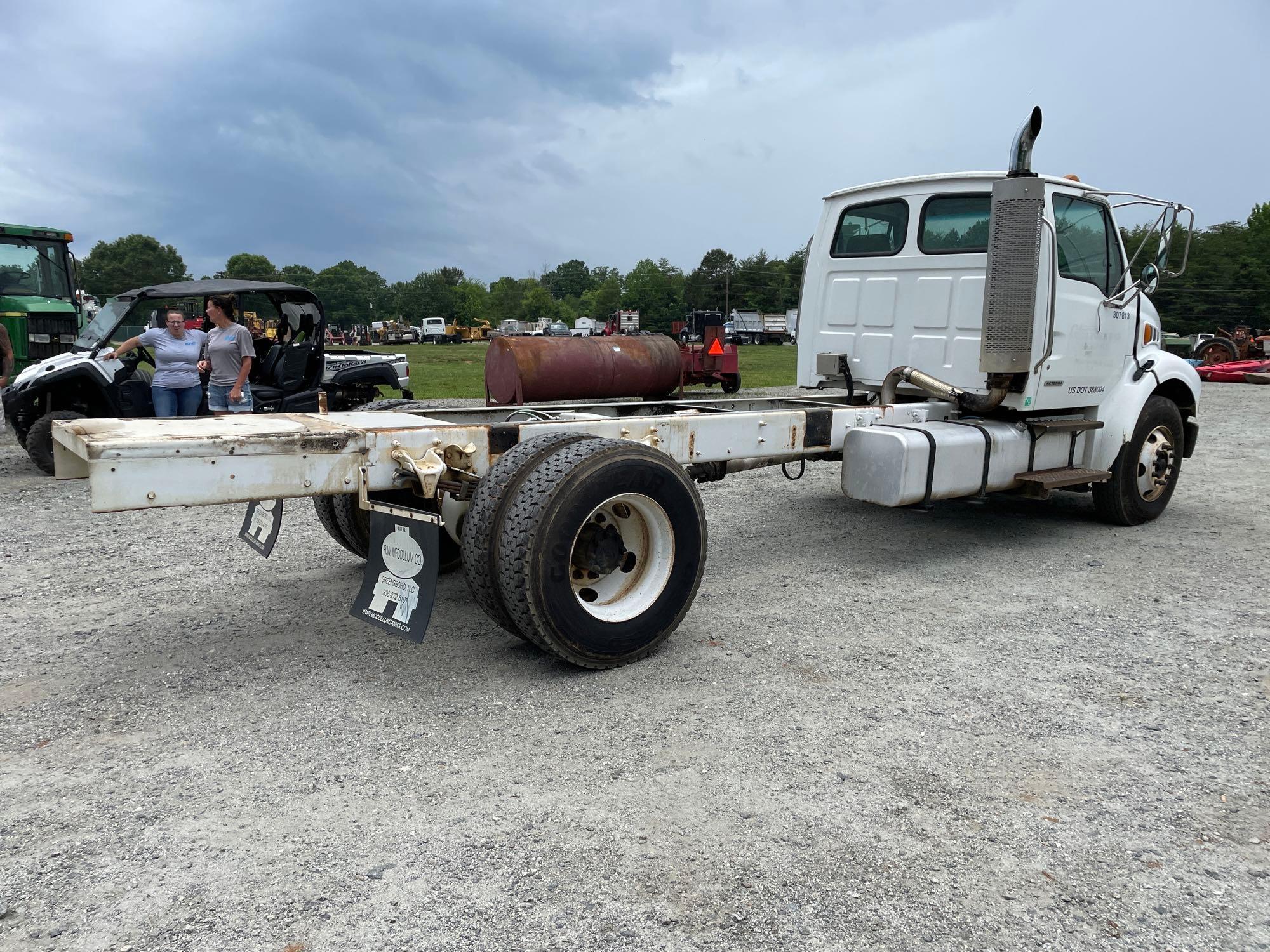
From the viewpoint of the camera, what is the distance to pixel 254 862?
9.05 ft

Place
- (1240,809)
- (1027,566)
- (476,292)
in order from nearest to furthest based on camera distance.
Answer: (1240,809) → (1027,566) → (476,292)

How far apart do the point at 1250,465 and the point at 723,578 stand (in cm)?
772

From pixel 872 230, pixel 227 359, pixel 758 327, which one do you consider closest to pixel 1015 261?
pixel 872 230

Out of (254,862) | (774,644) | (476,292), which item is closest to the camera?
(254,862)

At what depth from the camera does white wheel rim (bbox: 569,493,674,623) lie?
4289 mm

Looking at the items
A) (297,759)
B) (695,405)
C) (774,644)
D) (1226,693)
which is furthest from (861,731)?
(695,405)

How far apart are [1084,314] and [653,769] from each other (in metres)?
4.99

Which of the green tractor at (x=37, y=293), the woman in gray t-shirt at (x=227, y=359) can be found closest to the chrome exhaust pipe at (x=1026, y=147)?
the woman in gray t-shirt at (x=227, y=359)

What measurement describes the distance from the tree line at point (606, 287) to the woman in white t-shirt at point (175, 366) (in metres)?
62.3

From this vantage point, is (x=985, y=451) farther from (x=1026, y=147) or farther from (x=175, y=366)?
(x=175, y=366)

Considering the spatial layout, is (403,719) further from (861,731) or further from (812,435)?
(812,435)

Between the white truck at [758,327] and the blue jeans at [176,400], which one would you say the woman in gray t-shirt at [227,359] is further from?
the white truck at [758,327]

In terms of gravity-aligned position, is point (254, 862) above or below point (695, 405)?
below

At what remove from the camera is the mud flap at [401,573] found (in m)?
3.96
